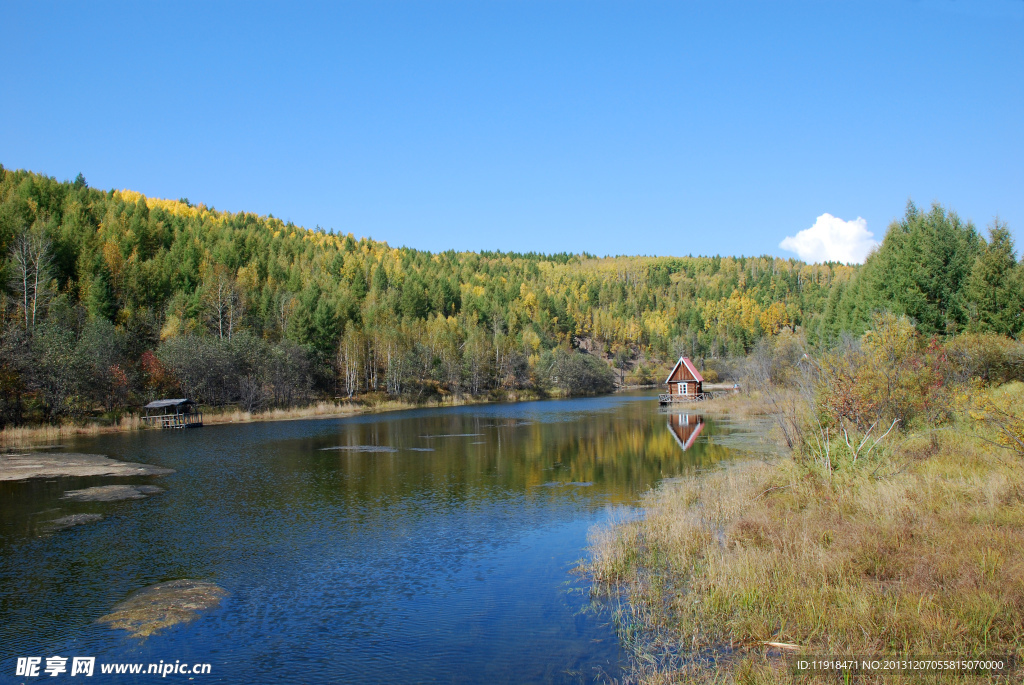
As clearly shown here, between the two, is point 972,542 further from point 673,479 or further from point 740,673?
point 673,479

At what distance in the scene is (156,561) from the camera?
45.0 ft

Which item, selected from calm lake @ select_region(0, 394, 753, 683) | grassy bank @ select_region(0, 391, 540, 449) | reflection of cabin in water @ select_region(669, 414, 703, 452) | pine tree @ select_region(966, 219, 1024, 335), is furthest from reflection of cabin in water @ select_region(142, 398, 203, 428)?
pine tree @ select_region(966, 219, 1024, 335)

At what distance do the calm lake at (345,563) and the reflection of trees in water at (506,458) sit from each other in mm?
196

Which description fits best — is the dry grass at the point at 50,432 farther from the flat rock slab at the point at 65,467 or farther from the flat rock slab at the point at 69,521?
the flat rock slab at the point at 69,521

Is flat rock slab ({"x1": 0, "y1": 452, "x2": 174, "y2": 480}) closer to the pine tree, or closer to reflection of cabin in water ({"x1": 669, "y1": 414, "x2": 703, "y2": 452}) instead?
reflection of cabin in water ({"x1": 669, "y1": 414, "x2": 703, "y2": 452})

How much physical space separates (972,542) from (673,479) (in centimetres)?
1281

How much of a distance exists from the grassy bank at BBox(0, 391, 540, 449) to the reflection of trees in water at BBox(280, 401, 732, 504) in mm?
14457

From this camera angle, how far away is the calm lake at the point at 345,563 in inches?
358

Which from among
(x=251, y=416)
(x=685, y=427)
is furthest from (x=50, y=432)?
(x=685, y=427)

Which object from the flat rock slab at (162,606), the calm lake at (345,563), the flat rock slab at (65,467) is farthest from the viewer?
the flat rock slab at (65,467)

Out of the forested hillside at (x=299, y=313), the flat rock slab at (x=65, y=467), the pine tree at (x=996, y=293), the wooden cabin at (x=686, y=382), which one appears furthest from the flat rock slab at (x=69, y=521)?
the wooden cabin at (x=686, y=382)

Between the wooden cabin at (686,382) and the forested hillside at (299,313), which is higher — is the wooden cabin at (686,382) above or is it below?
below

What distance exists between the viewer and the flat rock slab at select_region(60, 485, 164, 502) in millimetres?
20609

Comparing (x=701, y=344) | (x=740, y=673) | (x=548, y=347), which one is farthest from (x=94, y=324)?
(x=701, y=344)
